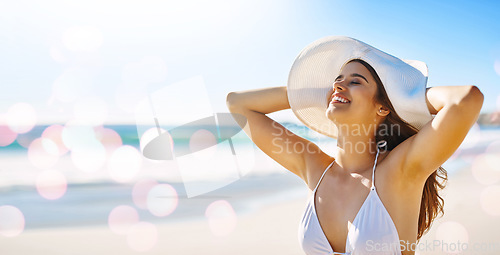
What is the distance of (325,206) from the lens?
241 centimetres

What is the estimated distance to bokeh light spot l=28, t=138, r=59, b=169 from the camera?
506 inches

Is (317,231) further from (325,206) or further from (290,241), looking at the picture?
(290,241)

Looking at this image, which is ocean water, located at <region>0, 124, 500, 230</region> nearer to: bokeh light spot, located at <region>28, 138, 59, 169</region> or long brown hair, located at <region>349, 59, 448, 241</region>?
bokeh light spot, located at <region>28, 138, 59, 169</region>

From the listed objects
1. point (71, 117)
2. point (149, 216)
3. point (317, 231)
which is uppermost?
point (317, 231)

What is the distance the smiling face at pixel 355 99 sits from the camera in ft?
7.90

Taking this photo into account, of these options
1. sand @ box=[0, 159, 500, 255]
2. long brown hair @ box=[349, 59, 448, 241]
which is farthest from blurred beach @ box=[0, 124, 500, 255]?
long brown hair @ box=[349, 59, 448, 241]

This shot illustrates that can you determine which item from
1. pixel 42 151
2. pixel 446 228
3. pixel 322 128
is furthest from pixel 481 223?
pixel 42 151

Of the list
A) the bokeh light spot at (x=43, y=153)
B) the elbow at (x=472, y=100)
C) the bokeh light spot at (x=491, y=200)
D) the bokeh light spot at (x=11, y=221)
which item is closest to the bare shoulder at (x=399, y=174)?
the elbow at (x=472, y=100)

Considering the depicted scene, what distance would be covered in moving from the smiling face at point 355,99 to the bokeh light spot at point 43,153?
11458 mm

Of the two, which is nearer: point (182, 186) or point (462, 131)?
point (462, 131)

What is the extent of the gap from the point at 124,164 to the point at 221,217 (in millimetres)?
8107

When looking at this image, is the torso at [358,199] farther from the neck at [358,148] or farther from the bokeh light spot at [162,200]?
the bokeh light spot at [162,200]

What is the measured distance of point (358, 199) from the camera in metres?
2.32

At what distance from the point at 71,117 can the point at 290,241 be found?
833 inches
